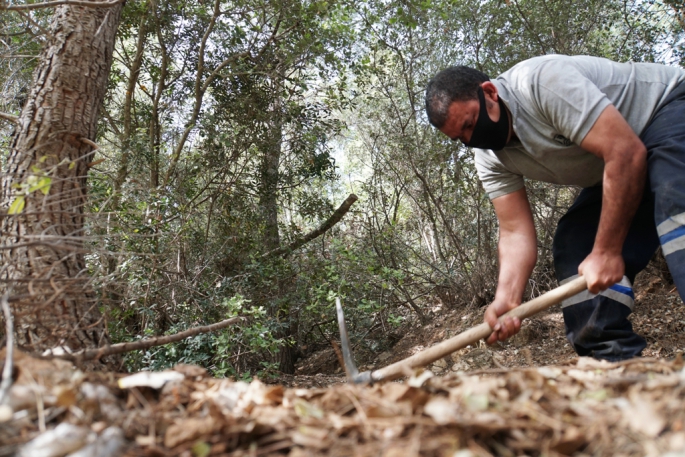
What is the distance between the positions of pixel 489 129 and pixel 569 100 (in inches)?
15.2

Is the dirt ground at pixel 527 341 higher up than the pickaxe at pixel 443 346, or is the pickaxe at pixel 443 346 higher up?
the pickaxe at pixel 443 346

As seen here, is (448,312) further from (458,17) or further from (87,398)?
(87,398)

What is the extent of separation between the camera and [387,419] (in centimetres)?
103

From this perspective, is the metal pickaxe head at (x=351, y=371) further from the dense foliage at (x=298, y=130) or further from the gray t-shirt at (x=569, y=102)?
the dense foliage at (x=298, y=130)

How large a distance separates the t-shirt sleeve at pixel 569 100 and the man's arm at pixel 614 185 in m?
0.04

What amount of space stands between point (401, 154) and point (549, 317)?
284 centimetres

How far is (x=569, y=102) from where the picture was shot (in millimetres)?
2109

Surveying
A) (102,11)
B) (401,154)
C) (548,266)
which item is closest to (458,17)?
(401,154)

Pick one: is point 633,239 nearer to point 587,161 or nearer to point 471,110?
point 587,161

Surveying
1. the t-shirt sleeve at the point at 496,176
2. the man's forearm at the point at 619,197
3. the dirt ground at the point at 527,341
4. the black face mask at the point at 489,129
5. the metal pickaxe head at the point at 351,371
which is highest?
the black face mask at the point at 489,129

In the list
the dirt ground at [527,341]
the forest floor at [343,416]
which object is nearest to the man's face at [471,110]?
the forest floor at [343,416]

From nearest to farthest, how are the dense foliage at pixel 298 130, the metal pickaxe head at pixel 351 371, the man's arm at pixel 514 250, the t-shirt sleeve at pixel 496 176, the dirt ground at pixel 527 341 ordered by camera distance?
1. the metal pickaxe head at pixel 351 371
2. the man's arm at pixel 514 250
3. the t-shirt sleeve at pixel 496 176
4. the dirt ground at pixel 527 341
5. the dense foliage at pixel 298 130

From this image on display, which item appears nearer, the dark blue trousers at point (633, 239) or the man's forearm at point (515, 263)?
the dark blue trousers at point (633, 239)

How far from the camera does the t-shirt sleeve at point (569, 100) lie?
6.79 feet
